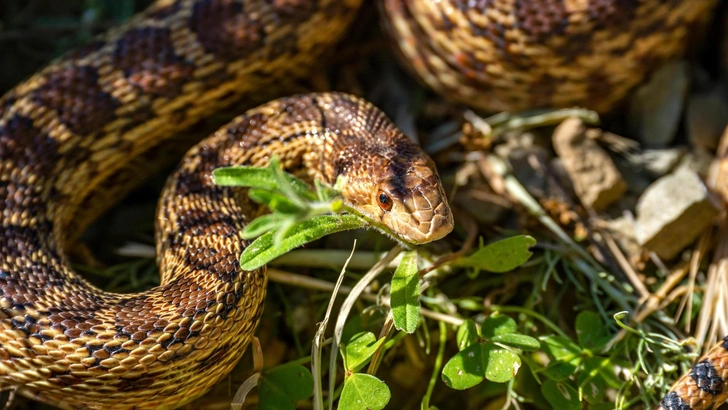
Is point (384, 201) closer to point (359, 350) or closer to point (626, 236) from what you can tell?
point (359, 350)

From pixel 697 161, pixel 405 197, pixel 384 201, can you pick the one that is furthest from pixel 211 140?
pixel 697 161

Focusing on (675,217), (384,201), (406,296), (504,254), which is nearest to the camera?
(406,296)

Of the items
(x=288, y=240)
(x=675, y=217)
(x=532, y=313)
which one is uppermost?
(x=288, y=240)

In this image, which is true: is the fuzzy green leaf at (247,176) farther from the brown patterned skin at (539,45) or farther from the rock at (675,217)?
the rock at (675,217)

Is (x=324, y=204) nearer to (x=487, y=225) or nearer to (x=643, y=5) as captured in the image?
(x=487, y=225)

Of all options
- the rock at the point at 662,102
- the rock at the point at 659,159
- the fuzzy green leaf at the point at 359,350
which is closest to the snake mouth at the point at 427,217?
the fuzzy green leaf at the point at 359,350

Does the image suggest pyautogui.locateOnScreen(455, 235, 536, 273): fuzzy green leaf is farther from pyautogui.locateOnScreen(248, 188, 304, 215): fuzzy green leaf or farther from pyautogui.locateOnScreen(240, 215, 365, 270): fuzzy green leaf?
pyautogui.locateOnScreen(248, 188, 304, 215): fuzzy green leaf

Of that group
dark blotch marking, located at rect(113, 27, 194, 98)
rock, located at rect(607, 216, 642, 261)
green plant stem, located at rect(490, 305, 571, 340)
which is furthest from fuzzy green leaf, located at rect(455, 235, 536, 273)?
dark blotch marking, located at rect(113, 27, 194, 98)
